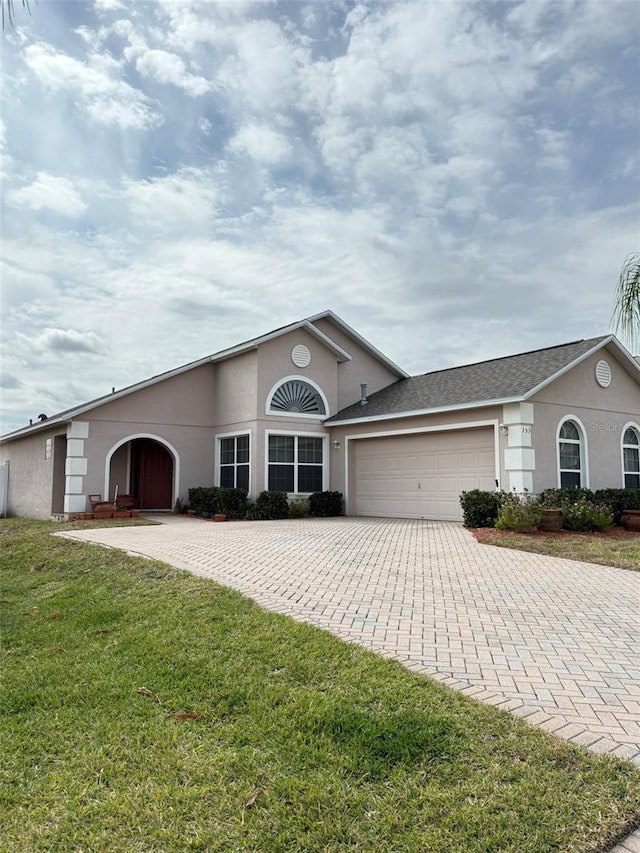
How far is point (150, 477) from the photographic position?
821 inches

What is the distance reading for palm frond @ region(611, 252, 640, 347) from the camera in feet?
11.5

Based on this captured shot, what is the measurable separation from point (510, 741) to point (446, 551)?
23.3ft

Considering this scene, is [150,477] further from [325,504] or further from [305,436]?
[325,504]

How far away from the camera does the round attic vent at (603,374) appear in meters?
16.7

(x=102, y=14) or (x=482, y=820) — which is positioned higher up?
(x=102, y=14)

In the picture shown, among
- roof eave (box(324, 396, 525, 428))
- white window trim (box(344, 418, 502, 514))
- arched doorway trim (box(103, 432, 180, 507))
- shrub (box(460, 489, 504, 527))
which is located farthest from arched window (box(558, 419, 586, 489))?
arched doorway trim (box(103, 432, 180, 507))

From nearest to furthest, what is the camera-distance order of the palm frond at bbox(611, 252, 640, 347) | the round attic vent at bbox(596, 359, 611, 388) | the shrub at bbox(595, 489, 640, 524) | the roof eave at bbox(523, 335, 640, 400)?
the palm frond at bbox(611, 252, 640, 347) → the roof eave at bbox(523, 335, 640, 400) → the shrub at bbox(595, 489, 640, 524) → the round attic vent at bbox(596, 359, 611, 388)

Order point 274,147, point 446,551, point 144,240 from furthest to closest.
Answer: point 144,240 → point 274,147 → point 446,551

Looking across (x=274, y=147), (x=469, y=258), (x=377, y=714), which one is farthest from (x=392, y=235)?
(x=377, y=714)

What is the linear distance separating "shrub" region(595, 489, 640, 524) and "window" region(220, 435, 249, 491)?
399 inches

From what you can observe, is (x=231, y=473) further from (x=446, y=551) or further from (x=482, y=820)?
(x=482, y=820)

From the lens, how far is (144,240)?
568 inches

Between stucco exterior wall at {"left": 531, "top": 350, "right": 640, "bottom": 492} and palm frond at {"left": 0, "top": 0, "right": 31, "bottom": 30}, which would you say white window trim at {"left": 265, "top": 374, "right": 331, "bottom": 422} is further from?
palm frond at {"left": 0, "top": 0, "right": 31, "bottom": 30}

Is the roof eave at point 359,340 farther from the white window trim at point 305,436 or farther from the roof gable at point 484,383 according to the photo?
the white window trim at point 305,436
